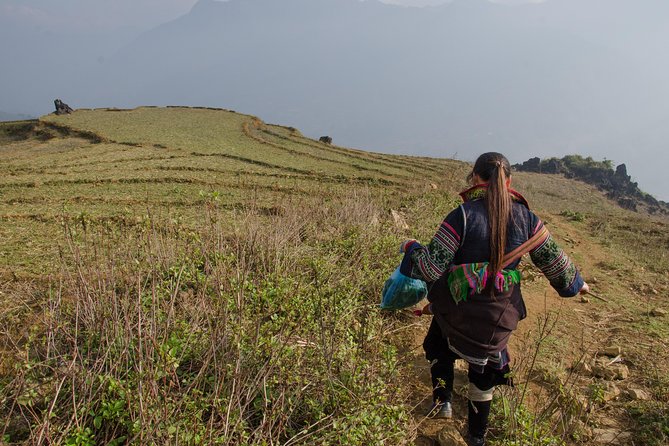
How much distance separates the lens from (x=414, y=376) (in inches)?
148

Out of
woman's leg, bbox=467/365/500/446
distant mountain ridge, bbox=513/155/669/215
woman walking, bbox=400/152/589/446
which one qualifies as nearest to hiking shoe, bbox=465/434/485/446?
woman's leg, bbox=467/365/500/446

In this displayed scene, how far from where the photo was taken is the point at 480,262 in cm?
243

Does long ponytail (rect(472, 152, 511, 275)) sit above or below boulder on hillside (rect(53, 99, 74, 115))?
below

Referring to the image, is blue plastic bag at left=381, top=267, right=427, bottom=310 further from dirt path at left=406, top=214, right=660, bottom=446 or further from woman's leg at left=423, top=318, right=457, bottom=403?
dirt path at left=406, top=214, right=660, bottom=446

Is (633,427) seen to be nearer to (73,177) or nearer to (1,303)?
(1,303)

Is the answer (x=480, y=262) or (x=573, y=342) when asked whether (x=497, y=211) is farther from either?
(x=573, y=342)

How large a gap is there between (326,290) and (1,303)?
3604 mm

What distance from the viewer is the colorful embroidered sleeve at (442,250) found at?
93.8 inches

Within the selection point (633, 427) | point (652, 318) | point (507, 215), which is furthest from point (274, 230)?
point (652, 318)

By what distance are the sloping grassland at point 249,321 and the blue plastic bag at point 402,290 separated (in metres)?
0.42

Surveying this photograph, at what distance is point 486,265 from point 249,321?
6.96 ft

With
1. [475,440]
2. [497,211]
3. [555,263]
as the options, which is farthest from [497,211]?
[475,440]

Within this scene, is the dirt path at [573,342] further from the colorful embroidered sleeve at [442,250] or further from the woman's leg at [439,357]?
the colorful embroidered sleeve at [442,250]

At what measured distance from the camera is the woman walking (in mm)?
2369
